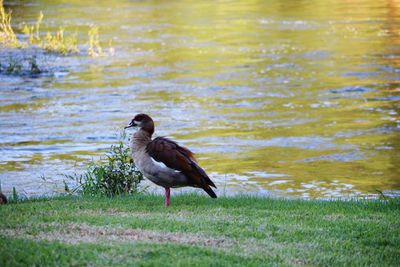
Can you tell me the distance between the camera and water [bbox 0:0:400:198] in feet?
53.6

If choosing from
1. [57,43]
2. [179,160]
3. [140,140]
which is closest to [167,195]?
[179,160]

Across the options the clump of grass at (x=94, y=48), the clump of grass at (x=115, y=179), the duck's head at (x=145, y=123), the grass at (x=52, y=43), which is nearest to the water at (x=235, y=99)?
the clump of grass at (x=94, y=48)

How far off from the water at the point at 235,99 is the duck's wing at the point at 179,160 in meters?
4.07

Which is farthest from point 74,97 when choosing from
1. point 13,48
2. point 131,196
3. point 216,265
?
point 216,265

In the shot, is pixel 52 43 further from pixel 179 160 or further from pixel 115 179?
pixel 179 160

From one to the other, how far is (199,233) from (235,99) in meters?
15.7

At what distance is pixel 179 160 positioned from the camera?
10.1 metres

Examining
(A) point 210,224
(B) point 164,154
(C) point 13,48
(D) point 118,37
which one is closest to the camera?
(A) point 210,224

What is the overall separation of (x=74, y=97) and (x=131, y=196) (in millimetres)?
13429

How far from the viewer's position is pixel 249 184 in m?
14.9

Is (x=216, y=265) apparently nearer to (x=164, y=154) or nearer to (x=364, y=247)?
(x=364, y=247)

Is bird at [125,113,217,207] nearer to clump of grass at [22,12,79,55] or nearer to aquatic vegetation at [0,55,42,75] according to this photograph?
aquatic vegetation at [0,55,42,75]

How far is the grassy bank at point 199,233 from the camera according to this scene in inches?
293

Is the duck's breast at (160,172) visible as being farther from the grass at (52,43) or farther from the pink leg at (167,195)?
the grass at (52,43)
